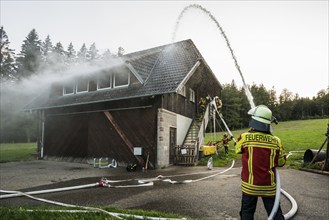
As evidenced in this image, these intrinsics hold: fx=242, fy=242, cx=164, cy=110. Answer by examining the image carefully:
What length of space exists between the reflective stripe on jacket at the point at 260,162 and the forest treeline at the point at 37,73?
14.9 meters

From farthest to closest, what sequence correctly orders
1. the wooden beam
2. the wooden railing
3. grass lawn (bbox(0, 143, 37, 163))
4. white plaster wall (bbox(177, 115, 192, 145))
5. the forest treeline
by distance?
the forest treeline → grass lawn (bbox(0, 143, 37, 163)) → white plaster wall (bbox(177, 115, 192, 145)) → the wooden railing → the wooden beam

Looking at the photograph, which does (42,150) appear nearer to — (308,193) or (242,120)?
(308,193)

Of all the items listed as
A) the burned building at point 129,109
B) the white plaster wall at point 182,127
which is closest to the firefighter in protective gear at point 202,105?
the burned building at point 129,109

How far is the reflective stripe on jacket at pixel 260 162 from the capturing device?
123 inches

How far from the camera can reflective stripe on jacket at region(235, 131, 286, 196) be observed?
3.13 metres

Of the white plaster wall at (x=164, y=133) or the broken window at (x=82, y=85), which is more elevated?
the broken window at (x=82, y=85)

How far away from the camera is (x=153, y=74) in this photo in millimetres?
14945

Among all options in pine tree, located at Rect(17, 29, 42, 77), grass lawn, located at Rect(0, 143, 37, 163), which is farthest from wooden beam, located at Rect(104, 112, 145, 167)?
pine tree, located at Rect(17, 29, 42, 77)

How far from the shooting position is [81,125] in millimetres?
16297

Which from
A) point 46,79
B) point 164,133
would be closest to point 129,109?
point 164,133

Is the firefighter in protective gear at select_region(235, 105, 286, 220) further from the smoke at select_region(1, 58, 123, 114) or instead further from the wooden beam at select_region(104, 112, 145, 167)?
the smoke at select_region(1, 58, 123, 114)

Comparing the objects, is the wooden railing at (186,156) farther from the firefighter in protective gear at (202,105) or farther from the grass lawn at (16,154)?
the grass lawn at (16,154)

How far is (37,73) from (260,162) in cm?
2339

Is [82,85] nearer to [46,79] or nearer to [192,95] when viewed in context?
[46,79]
